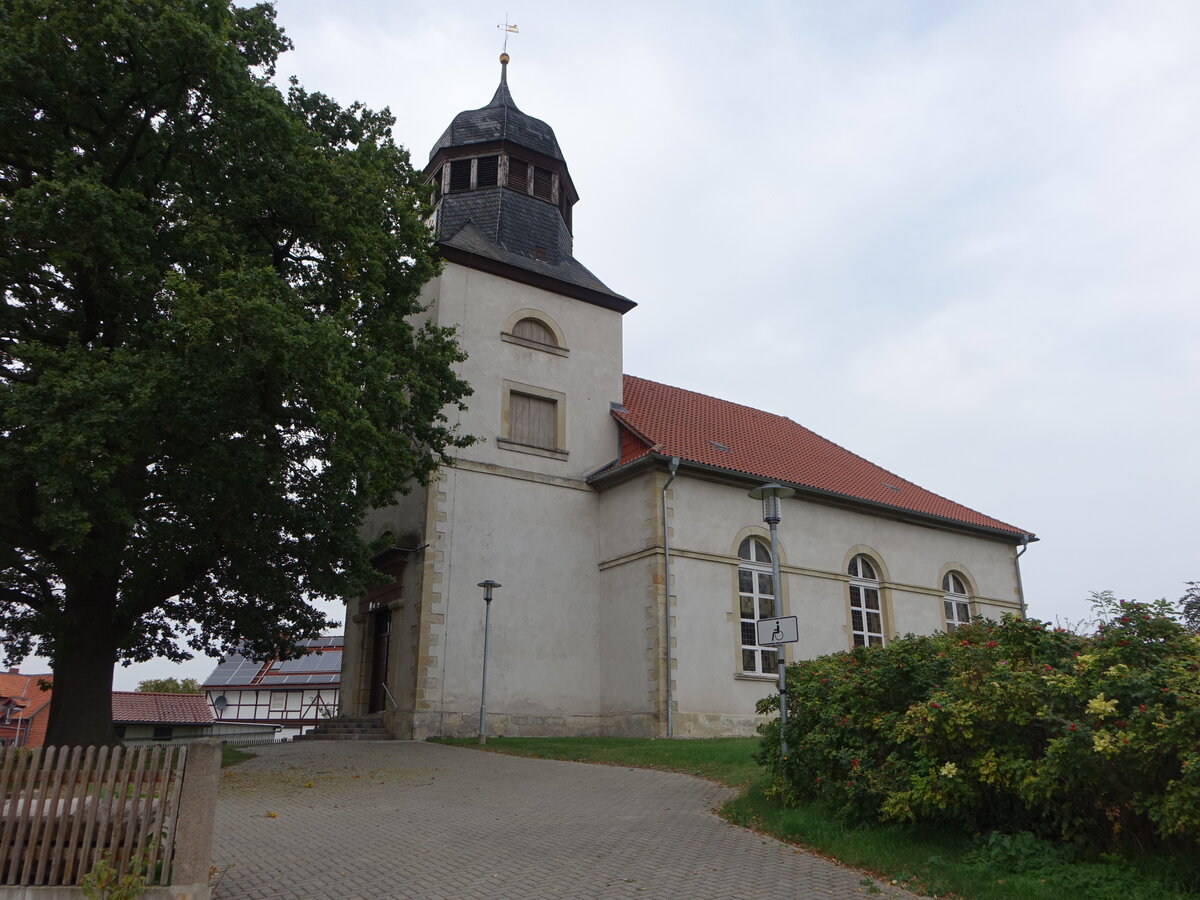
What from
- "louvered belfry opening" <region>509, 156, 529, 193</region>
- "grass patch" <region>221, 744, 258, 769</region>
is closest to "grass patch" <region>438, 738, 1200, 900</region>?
"grass patch" <region>221, 744, 258, 769</region>

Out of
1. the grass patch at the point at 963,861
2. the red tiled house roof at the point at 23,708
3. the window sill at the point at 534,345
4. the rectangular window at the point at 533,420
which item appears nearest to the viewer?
the grass patch at the point at 963,861

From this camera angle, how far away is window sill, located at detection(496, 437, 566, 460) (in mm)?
21297

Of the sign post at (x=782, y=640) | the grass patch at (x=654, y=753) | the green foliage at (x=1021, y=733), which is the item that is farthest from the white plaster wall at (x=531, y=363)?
the green foliage at (x=1021, y=733)

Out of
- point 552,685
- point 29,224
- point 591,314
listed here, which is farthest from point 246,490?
point 591,314

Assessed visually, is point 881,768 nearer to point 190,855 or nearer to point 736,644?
point 190,855

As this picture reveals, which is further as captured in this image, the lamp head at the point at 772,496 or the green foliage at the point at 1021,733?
the lamp head at the point at 772,496

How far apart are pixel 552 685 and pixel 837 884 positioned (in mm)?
13744

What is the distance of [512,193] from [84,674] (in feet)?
53.8

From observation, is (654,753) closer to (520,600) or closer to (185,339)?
(520,600)

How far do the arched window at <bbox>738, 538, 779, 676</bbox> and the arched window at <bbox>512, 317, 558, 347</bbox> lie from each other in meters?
7.07

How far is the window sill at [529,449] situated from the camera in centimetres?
2130

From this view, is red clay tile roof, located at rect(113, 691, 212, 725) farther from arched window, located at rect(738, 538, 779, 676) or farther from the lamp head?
the lamp head

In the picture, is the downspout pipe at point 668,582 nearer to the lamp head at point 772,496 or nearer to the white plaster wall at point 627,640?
the white plaster wall at point 627,640

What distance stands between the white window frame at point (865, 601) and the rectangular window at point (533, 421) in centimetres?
836
